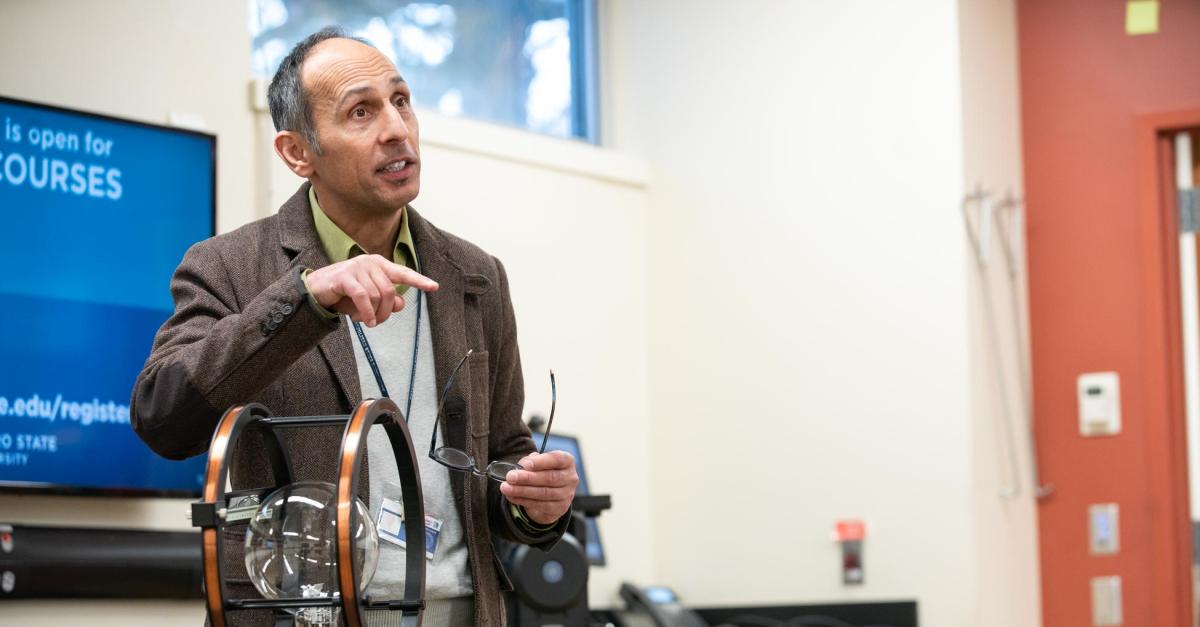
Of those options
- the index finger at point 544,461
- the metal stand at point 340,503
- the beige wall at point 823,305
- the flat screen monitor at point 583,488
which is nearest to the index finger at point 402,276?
the metal stand at point 340,503

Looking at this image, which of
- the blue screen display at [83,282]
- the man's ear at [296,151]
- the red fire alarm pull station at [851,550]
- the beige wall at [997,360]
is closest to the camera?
the man's ear at [296,151]

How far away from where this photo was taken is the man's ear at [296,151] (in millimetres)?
1715

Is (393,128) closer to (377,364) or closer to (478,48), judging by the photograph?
(377,364)

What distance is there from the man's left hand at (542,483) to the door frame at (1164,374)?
3.42 m

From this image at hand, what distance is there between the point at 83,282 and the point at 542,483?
7.43 feet

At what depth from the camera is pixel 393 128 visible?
1.65m

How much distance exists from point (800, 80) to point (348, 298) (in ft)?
12.0

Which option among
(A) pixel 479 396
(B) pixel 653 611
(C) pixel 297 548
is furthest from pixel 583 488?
(C) pixel 297 548

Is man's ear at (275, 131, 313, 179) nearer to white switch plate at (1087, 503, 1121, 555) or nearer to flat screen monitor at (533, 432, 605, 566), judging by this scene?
flat screen monitor at (533, 432, 605, 566)

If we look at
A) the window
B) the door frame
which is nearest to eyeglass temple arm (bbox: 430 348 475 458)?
the window

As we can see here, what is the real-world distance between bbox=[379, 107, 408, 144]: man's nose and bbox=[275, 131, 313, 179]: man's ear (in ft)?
0.35

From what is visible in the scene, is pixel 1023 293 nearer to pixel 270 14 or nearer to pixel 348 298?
pixel 270 14

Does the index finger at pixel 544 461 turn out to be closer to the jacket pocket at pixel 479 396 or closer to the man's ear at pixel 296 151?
the jacket pocket at pixel 479 396

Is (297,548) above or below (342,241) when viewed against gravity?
below
